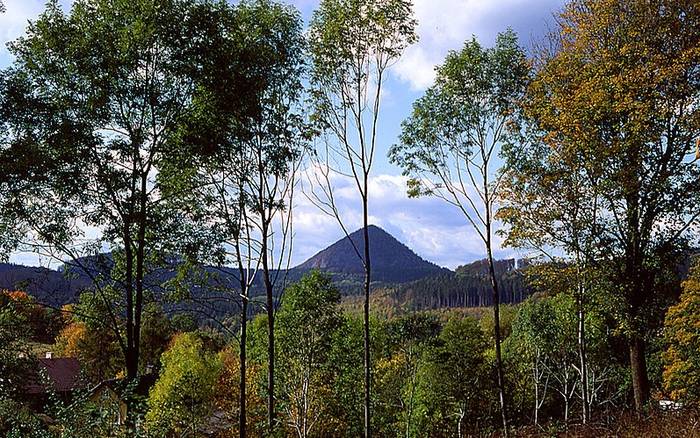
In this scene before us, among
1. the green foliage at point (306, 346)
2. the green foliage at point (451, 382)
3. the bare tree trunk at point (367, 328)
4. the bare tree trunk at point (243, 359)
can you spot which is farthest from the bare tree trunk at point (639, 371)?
the green foliage at point (451, 382)

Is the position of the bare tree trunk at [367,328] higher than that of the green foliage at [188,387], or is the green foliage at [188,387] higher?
the bare tree trunk at [367,328]

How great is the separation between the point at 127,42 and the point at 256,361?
21455mm

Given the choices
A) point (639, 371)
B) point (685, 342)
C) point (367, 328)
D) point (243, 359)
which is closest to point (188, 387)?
point (243, 359)

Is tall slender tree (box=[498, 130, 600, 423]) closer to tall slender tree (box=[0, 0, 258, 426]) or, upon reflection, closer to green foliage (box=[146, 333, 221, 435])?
tall slender tree (box=[0, 0, 258, 426])

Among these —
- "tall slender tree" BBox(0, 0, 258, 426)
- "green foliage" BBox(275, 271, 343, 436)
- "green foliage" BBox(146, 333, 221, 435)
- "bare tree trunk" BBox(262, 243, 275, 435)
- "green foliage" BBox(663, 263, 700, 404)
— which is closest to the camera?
"tall slender tree" BBox(0, 0, 258, 426)

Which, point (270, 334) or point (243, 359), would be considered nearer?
point (243, 359)

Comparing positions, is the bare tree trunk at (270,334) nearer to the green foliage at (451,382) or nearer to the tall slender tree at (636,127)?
the tall slender tree at (636,127)

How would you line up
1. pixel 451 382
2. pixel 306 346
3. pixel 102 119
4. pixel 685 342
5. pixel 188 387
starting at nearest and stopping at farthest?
pixel 102 119
pixel 685 342
pixel 306 346
pixel 188 387
pixel 451 382

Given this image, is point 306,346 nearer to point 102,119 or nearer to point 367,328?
point 367,328

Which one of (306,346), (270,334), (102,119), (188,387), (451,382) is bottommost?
(451,382)

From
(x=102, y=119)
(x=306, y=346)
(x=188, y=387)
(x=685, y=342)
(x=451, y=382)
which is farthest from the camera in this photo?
(x=451, y=382)

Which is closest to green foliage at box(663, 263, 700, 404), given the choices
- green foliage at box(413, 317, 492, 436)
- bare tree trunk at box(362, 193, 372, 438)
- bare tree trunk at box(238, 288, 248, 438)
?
bare tree trunk at box(362, 193, 372, 438)

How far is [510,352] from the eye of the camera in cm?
4025

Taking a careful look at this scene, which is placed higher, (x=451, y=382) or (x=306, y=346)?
(x=306, y=346)
